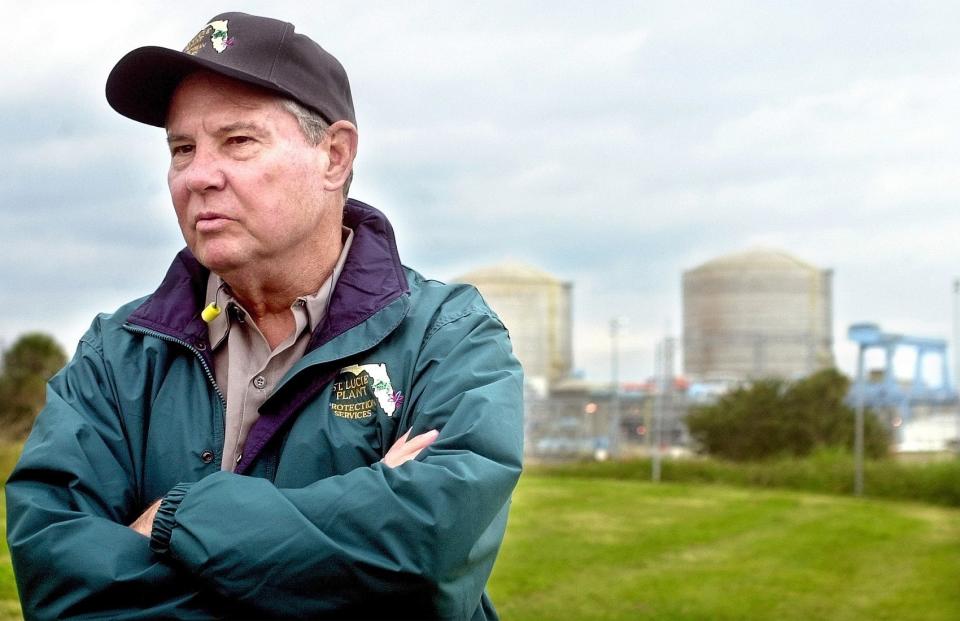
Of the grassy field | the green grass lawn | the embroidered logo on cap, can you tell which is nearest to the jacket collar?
the embroidered logo on cap

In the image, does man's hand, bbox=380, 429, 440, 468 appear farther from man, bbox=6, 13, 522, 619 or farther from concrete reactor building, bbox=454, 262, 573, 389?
concrete reactor building, bbox=454, 262, 573, 389

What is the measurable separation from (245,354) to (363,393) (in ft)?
0.92

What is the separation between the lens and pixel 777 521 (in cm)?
1532

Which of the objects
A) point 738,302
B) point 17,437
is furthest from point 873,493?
point 738,302

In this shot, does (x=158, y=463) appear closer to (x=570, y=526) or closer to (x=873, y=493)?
(x=570, y=526)

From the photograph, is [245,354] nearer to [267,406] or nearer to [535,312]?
[267,406]

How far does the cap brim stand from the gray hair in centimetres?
3

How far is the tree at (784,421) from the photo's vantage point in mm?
23953

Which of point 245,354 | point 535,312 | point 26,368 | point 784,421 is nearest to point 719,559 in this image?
point 245,354

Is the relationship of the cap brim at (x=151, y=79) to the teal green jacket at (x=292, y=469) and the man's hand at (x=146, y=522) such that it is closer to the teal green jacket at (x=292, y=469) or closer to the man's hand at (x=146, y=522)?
the teal green jacket at (x=292, y=469)

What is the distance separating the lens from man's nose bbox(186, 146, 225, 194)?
2307 millimetres

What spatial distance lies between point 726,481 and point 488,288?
45682mm

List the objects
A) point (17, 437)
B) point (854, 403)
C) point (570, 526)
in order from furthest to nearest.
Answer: point (854, 403)
point (570, 526)
point (17, 437)

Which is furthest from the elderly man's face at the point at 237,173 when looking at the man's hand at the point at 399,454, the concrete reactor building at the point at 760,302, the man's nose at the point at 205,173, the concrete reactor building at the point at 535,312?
the concrete reactor building at the point at 535,312
